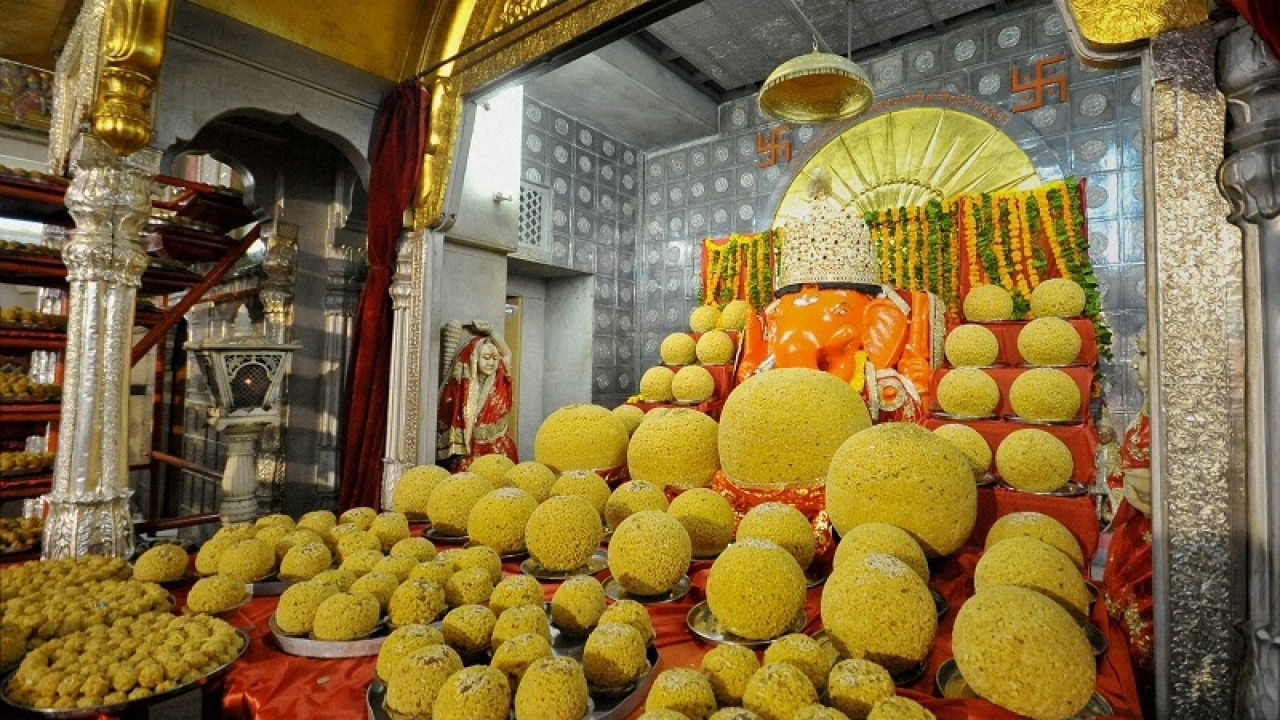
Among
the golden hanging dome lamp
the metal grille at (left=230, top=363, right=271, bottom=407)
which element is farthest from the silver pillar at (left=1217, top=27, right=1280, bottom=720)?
the metal grille at (left=230, top=363, right=271, bottom=407)

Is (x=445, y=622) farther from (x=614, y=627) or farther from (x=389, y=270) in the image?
(x=389, y=270)

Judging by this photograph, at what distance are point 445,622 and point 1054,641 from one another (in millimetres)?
1140

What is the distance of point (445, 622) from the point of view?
123 centimetres

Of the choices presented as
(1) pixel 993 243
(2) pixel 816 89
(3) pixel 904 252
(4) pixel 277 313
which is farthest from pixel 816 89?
(4) pixel 277 313

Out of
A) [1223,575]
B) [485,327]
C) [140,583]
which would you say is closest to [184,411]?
[485,327]

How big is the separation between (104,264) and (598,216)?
630 centimetres

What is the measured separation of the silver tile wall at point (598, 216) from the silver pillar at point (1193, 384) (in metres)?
6.76

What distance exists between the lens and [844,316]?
10.9 feet

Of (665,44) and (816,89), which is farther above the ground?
(665,44)

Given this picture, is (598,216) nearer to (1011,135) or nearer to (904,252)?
(904,252)

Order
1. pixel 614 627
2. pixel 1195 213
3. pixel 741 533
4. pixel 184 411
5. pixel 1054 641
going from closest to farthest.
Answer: pixel 1054 641, pixel 614 627, pixel 1195 213, pixel 741 533, pixel 184 411

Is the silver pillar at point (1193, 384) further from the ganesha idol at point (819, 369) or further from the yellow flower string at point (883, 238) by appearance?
the yellow flower string at point (883, 238)

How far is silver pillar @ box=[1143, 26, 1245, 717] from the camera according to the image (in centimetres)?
130

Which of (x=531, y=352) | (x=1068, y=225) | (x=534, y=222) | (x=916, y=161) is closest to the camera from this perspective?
(x=1068, y=225)
